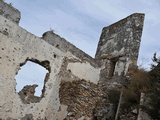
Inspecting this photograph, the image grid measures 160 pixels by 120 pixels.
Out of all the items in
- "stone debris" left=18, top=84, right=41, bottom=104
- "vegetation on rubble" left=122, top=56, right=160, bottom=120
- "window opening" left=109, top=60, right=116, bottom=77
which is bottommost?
"stone debris" left=18, top=84, right=41, bottom=104

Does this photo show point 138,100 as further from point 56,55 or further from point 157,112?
point 56,55

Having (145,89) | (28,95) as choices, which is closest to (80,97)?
(28,95)

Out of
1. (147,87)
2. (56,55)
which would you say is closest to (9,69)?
(56,55)

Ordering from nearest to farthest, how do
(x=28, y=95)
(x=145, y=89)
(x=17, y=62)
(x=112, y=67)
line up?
(x=145, y=89)
(x=17, y=62)
(x=28, y=95)
(x=112, y=67)

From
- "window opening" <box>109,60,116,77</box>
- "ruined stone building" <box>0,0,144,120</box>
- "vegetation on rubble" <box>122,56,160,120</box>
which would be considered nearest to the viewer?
"vegetation on rubble" <box>122,56,160,120</box>

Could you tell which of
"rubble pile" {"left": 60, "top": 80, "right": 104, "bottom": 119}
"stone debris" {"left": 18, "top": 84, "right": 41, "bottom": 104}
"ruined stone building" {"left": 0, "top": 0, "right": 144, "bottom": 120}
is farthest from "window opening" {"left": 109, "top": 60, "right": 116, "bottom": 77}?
"stone debris" {"left": 18, "top": 84, "right": 41, "bottom": 104}

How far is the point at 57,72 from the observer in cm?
1087

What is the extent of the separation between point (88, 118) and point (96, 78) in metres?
3.39

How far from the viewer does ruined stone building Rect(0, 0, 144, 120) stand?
916 centimetres

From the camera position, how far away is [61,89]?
34.7 ft

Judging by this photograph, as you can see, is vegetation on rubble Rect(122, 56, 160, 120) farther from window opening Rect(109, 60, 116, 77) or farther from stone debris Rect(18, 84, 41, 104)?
stone debris Rect(18, 84, 41, 104)

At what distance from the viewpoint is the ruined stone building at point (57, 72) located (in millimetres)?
9156

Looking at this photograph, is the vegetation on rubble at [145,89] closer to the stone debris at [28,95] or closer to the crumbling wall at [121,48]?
the crumbling wall at [121,48]

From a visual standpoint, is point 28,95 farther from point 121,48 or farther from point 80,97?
point 121,48
